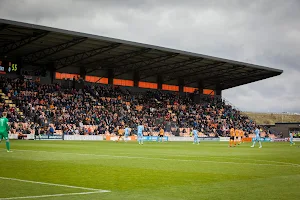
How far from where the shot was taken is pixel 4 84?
58375 millimetres

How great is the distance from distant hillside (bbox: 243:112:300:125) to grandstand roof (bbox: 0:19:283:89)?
60.1 metres

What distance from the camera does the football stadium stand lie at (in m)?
54.6

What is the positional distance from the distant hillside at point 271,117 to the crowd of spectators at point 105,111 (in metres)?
58.7

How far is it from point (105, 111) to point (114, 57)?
8.10 meters

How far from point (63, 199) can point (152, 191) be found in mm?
2343

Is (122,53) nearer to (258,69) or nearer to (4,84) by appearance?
(4,84)

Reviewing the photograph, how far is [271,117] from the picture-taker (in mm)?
151250

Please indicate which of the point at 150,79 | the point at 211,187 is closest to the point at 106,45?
the point at 150,79

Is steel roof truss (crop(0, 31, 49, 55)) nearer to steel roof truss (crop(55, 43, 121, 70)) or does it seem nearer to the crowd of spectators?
the crowd of spectators

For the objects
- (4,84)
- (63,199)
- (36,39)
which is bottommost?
(63,199)

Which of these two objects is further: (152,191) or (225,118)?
(225,118)

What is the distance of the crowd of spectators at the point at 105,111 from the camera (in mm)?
55656

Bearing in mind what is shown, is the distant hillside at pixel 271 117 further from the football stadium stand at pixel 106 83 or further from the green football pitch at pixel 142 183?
the green football pitch at pixel 142 183

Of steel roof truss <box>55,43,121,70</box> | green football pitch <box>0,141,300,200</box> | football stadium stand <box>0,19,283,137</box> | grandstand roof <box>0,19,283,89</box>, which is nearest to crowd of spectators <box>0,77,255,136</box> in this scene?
football stadium stand <box>0,19,283,137</box>
